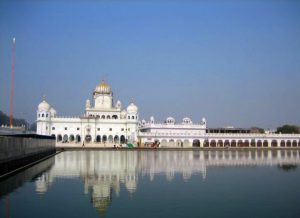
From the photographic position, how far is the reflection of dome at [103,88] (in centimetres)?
6390

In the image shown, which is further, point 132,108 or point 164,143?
point 132,108

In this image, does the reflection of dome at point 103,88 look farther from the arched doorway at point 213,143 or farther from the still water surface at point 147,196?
the still water surface at point 147,196

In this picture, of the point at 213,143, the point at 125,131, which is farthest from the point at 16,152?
the point at 213,143

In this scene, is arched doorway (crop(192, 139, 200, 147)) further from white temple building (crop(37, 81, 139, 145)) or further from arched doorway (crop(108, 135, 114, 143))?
arched doorway (crop(108, 135, 114, 143))

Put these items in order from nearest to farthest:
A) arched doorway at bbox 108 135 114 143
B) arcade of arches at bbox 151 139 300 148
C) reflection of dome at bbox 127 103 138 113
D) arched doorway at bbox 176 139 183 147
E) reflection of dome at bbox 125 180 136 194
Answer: reflection of dome at bbox 125 180 136 194 < arched doorway at bbox 176 139 183 147 < arcade of arches at bbox 151 139 300 148 < reflection of dome at bbox 127 103 138 113 < arched doorway at bbox 108 135 114 143

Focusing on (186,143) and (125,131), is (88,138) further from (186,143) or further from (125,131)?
(186,143)

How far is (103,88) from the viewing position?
64.1 m

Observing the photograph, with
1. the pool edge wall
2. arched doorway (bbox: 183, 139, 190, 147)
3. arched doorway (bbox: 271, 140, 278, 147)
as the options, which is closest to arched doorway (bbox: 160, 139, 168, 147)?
arched doorway (bbox: 183, 139, 190, 147)

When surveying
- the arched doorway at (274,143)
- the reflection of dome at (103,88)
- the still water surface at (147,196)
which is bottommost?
the still water surface at (147,196)

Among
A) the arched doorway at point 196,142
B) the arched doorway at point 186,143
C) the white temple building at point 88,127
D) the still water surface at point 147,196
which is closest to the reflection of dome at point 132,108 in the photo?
the white temple building at point 88,127

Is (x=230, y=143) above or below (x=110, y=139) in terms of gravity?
below

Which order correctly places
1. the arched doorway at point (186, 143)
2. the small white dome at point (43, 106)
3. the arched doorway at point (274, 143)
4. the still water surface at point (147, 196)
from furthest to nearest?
the arched doorway at point (274, 143)
the arched doorway at point (186, 143)
the small white dome at point (43, 106)
the still water surface at point (147, 196)

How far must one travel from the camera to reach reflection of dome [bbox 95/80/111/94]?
63.9 m

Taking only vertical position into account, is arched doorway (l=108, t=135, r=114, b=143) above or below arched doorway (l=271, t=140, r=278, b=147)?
above
